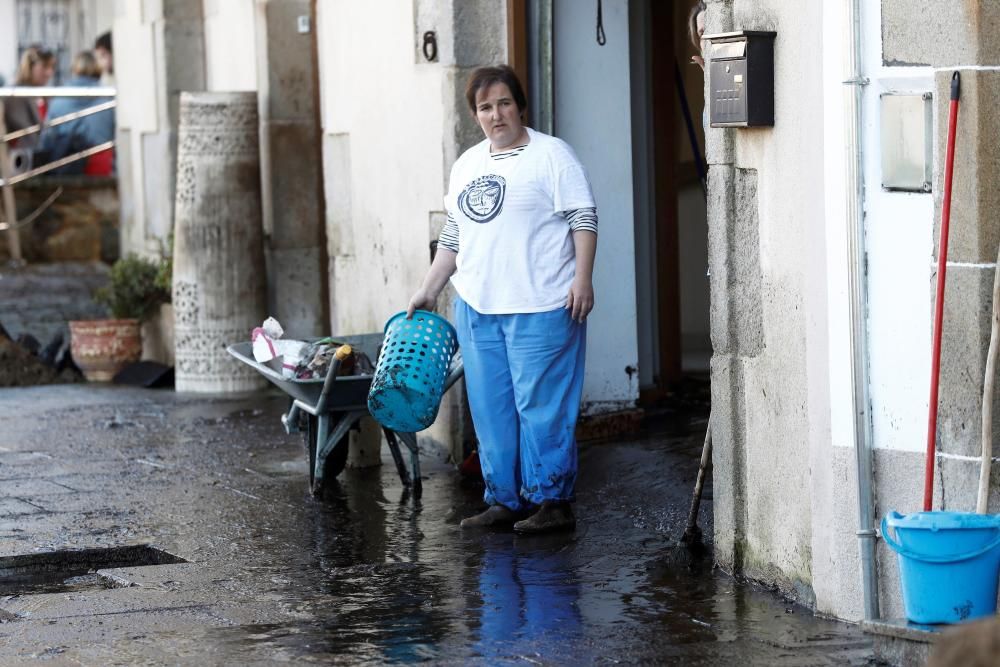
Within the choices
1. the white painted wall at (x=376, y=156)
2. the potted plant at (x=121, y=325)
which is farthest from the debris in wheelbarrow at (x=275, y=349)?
the potted plant at (x=121, y=325)

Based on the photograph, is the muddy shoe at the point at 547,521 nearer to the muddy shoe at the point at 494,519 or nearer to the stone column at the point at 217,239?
the muddy shoe at the point at 494,519

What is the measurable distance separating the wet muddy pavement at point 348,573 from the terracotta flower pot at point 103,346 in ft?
9.89

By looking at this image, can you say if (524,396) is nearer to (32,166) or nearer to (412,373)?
(412,373)

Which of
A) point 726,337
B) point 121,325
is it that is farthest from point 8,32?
point 726,337

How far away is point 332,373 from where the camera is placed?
696cm

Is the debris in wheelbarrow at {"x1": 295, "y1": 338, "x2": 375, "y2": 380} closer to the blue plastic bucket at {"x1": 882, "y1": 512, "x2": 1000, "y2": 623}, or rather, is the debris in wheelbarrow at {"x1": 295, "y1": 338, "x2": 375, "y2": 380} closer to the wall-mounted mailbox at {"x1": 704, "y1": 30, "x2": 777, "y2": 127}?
the wall-mounted mailbox at {"x1": 704, "y1": 30, "x2": 777, "y2": 127}

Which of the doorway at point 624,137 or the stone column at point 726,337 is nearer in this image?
the stone column at point 726,337

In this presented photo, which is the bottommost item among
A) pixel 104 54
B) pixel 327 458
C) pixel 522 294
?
pixel 327 458

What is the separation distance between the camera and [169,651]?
193 inches

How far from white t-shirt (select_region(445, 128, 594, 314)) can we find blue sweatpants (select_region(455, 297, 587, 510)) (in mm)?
83

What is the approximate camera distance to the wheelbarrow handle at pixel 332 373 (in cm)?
695

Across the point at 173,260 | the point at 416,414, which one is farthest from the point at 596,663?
the point at 173,260

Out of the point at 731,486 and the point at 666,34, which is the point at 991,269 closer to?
the point at 731,486

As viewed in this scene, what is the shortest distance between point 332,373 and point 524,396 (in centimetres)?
92
